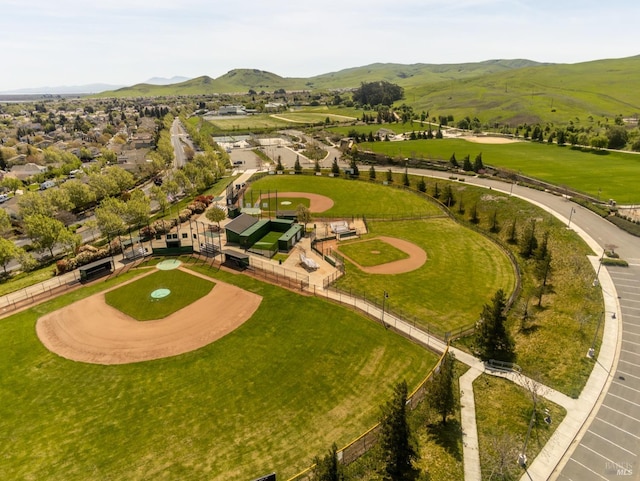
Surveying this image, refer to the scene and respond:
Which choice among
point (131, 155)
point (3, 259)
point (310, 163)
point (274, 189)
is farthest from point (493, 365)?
point (131, 155)

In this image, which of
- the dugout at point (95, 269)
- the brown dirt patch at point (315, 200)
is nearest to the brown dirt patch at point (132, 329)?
the dugout at point (95, 269)

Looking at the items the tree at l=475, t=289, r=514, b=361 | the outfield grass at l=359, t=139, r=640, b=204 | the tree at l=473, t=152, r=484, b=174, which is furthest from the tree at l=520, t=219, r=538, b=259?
the tree at l=473, t=152, r=484, b=174

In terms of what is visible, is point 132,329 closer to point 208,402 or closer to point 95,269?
point 208,402

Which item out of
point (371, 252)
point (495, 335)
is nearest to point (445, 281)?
point (371, 252)

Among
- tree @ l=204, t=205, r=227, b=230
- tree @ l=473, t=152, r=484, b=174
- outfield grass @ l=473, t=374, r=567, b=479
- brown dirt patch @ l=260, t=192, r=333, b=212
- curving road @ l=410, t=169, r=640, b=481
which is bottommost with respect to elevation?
outfield grass @ l=473, t=374, r=567, b=479

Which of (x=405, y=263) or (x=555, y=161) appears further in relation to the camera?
(x=555, y=161)

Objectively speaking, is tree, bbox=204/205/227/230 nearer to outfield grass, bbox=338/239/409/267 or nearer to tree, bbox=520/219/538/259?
outfield grass, bbox=338/239/409/267
